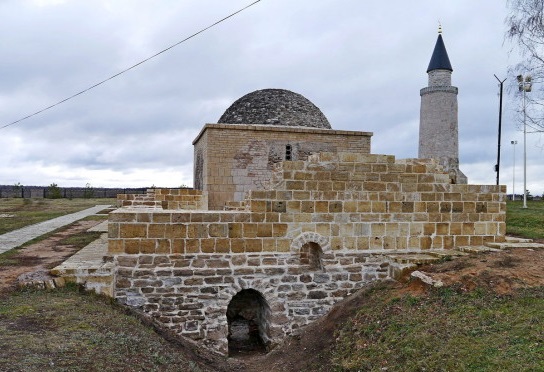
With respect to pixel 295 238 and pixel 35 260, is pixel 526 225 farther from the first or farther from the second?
pixel 35 260

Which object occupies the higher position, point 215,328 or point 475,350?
point 475,350

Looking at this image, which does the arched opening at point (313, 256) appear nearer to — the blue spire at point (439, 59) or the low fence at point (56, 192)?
the blue spire at point (439, 59)

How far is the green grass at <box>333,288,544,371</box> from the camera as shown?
19.6ft

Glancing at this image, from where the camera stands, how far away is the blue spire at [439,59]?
73.0ft

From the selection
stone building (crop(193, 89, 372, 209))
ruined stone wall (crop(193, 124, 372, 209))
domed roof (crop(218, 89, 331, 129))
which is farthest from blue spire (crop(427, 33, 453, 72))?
ruined stone wall (crop(193, 124, 372, 209))

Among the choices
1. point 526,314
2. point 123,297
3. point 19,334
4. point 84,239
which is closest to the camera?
point 19,334

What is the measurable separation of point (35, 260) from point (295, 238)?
18.8 feet

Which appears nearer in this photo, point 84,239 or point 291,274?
point 291,274

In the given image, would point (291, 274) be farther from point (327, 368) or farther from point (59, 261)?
point (59, 261)

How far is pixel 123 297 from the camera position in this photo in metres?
8.91

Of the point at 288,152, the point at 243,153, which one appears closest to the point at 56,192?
the point at 243,153

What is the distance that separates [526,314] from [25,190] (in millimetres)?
45804

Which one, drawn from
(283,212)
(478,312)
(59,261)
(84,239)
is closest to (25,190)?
(84,239)

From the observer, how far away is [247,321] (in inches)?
442
